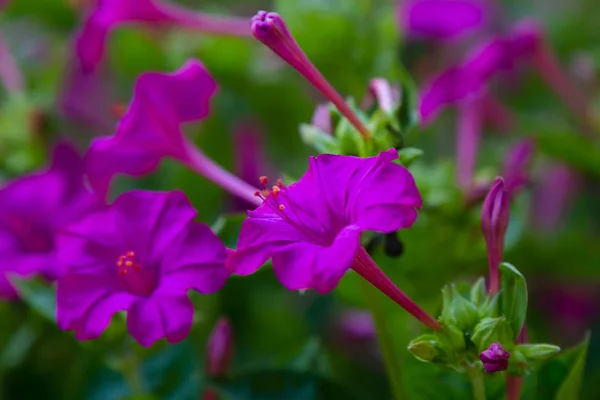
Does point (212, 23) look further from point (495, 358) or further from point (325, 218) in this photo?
point (495, 358)

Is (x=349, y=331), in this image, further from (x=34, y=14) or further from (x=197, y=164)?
(x=34, y=14)

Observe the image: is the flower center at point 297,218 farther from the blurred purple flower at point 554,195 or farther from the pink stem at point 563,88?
the blurred purple flower at point 554,195

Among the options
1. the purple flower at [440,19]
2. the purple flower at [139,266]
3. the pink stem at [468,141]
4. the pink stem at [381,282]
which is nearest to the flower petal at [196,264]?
the purple flower at [139,266]

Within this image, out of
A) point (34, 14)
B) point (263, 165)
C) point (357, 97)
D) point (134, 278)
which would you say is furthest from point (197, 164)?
point (34, 14)

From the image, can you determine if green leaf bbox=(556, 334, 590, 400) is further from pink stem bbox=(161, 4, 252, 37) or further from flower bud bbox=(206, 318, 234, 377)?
pink stem bbox=(161, 4, 252, 37)

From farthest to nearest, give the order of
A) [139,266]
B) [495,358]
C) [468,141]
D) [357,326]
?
[357,326] < [468,141] < [139,266] < [495,358]

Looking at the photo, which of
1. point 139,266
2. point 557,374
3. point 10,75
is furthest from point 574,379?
point 10,75
